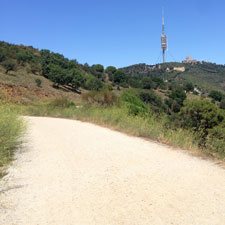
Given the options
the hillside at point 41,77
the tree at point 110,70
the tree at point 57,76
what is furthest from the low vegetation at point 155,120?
the tree at point 110,70

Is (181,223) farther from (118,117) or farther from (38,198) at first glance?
(118,117)

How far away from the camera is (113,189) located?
3.73 m

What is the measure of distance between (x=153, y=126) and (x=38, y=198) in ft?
19.1

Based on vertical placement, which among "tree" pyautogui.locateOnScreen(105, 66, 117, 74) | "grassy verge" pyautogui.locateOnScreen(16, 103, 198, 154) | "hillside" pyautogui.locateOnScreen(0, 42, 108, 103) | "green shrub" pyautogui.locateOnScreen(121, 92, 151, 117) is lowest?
"grassy verge" pyautogui.locateOnScreen(16, 103, 198, 154)

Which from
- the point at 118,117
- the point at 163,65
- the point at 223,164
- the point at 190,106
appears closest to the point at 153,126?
the point at 118,117

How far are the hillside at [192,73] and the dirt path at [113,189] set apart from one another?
293 ft

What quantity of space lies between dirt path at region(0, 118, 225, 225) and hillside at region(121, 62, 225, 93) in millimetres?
89166

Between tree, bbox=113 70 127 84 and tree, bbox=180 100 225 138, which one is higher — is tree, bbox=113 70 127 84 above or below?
above

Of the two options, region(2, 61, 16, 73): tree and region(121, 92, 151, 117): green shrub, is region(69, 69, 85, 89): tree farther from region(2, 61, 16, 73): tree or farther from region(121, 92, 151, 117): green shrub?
region(121, 92, 151, 117): green shrub

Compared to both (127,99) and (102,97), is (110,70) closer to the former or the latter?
(102,97)

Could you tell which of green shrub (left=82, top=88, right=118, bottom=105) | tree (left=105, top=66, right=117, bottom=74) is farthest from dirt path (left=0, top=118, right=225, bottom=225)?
tree (left=105, top=66, right=117, bottom=74)

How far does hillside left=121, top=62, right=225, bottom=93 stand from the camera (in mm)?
103062

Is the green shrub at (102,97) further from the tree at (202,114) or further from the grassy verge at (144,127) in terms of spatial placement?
the tree at (202,114)

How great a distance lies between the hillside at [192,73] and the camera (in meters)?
103
